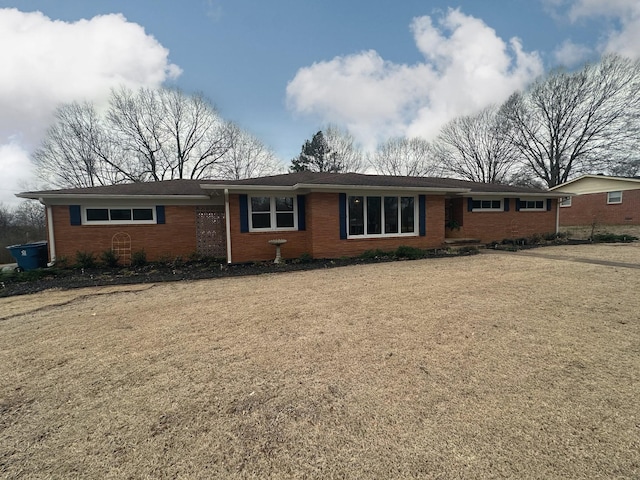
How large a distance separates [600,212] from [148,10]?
29.9 metres

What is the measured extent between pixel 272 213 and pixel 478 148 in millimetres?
30608

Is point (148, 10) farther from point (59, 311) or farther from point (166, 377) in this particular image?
point (166, 377)

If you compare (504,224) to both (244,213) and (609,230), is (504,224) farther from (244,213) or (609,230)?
(244,213)

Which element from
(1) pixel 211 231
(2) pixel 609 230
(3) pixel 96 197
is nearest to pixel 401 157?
(2) pixel 609 230

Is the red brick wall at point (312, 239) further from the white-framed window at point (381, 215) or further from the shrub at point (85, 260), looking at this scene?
the shrub at point (85, 260)

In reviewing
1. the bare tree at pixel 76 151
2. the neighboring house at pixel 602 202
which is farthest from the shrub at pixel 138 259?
the neighboring house at pixel 602 202

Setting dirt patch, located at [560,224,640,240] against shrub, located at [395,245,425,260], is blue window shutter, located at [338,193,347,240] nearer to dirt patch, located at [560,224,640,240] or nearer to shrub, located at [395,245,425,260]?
shrub, located at [395,245,425,260]

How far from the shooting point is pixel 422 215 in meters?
11.4

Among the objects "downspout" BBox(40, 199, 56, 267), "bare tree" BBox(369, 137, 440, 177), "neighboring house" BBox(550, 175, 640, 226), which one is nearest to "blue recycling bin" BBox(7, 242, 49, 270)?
"downspout" BBox(40, 199, 56, 267)

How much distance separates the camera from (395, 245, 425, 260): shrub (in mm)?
10398

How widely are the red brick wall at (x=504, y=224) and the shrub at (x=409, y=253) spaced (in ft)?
12.3

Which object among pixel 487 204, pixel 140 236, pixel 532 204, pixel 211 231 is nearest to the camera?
pixel 140 236

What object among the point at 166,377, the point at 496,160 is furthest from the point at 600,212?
the point at 166,377

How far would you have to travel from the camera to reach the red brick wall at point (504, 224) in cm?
1334
